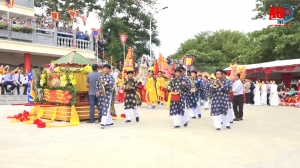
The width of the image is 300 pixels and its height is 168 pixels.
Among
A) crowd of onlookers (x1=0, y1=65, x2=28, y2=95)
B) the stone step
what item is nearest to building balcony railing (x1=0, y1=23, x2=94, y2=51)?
crowd of onlookers (x1=0, y1=65, x2=28, y2=95)

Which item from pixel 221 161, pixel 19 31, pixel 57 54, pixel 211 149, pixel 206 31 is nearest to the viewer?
pixel 221 161

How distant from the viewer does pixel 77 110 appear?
9.34 metres

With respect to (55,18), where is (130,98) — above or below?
below

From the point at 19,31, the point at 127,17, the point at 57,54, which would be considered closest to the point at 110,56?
the point at 127,17

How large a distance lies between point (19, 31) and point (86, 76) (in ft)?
41.6

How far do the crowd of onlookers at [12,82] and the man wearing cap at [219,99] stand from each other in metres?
12.1

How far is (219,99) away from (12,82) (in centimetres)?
1245

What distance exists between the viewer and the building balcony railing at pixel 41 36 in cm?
1967

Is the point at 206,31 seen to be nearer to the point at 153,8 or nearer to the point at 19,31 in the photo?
the point at 153,8

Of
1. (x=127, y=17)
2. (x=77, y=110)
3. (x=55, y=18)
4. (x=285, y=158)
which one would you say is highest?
(x=127, y=17)

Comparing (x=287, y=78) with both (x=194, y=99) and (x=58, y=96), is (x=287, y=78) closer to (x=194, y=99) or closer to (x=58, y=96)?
(x=194, y=99)

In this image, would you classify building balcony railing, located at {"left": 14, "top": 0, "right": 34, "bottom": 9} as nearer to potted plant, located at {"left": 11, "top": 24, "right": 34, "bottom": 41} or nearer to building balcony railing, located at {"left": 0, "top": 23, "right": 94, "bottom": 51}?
building balcony railing, located at {"left": 0, "top": 23, "right": 94, "bottom": 51}

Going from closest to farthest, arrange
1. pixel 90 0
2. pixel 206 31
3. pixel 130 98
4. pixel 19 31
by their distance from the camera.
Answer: pixel 130 98, pixel 19 31, pixel 90 0, pixel 206 31
